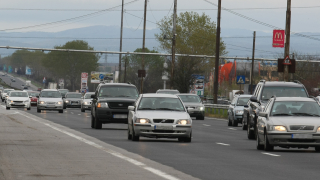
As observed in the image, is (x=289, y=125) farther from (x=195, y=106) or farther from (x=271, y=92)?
(x=195, y=106)

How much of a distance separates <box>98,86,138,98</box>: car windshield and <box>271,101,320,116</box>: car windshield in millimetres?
11897

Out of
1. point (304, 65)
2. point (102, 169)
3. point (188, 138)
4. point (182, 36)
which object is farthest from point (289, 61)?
point (182, 36)

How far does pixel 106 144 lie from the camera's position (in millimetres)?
20156

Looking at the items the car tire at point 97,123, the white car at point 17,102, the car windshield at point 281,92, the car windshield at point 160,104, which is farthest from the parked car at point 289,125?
the white car at point 17,102

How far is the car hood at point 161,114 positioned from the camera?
21.4 metres

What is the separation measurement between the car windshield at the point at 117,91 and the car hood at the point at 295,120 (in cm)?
1263

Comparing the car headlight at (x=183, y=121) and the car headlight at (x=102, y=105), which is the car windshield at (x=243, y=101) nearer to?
the car headlight at (x=102, y=105)

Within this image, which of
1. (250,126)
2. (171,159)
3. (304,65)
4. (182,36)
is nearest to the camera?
(171,159)

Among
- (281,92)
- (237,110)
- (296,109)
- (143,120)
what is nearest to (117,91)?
(237,110)

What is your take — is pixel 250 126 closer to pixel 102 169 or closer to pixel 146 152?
pixel 146 152

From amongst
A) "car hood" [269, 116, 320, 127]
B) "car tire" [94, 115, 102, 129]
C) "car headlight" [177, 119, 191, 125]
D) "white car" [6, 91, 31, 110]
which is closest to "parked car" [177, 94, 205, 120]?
"car tire" [94, 115, 102, 129]

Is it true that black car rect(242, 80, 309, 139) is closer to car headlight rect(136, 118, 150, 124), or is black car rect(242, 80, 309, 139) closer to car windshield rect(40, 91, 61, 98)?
car headlight rect(136, 118, 150, 124)

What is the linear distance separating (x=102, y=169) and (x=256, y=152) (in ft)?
19.8

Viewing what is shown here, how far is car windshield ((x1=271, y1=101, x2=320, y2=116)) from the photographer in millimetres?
19172
